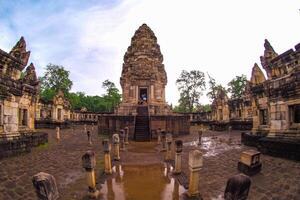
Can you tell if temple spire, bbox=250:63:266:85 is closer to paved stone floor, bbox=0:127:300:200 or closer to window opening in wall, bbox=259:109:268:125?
window opening in wall, bbox=259:109:268:125

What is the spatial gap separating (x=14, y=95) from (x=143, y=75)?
63.9ft

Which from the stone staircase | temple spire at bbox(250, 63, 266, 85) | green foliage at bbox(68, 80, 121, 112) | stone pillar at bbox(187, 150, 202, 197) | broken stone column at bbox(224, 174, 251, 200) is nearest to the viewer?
broken stone column at bbox(224, 174, 251, 200)

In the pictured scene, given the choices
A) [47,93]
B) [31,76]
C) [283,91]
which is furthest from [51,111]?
[283,91]

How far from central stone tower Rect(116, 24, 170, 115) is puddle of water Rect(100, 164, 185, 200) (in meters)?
19.1

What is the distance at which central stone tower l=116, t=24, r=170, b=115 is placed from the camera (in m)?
28.9

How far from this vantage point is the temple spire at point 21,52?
1158 centimetres

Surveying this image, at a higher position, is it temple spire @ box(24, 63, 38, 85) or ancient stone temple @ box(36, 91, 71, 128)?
temple spire @ box(24, 63, 38, 85)

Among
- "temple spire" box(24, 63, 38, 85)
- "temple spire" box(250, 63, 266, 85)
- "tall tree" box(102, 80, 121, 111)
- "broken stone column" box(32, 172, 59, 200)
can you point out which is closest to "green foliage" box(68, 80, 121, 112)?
"tall tree" box(102, 80, 121, 111)

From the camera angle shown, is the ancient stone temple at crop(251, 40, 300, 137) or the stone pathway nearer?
the stone pathway

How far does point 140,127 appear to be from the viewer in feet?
68.0

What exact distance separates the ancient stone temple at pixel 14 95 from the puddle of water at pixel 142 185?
544 cm

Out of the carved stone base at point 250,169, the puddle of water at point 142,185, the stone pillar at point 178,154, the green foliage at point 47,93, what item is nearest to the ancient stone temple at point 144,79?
the puddle of water at point 142,185

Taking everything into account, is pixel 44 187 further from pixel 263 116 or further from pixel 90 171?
pixel 263 116

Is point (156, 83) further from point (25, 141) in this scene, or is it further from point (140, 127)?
point (25, 141)
